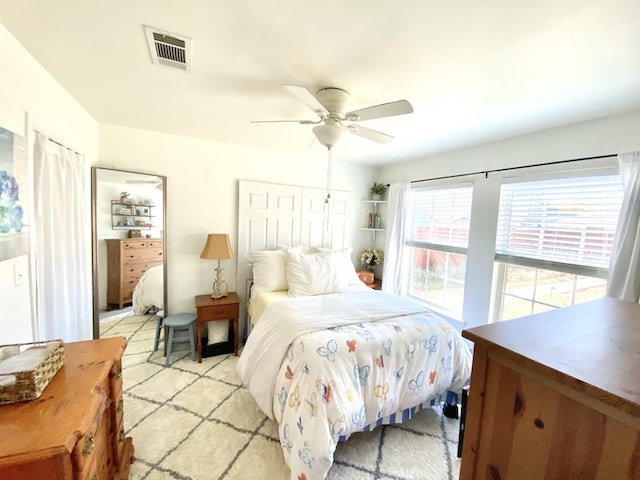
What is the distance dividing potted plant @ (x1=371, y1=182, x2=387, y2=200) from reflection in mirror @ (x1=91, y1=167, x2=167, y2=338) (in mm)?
2667

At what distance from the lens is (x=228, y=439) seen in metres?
1.70

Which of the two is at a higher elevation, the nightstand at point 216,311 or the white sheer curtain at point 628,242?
the white sheer curtain at point 628,242

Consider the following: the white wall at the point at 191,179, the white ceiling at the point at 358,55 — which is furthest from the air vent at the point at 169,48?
the white wall at the point at 191,179

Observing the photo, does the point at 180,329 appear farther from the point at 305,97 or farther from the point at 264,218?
the point at 305,97

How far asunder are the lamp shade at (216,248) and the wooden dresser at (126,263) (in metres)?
0.46

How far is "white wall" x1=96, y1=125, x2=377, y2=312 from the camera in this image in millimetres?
2582

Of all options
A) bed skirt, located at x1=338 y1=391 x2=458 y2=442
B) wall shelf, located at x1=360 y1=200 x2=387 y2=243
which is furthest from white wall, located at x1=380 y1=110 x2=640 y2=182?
bed skirt, located at x1=338 y1=391 x2=458 y2=442

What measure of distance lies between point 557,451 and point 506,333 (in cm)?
24

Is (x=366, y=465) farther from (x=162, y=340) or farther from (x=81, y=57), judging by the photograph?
(x=81, y=57)

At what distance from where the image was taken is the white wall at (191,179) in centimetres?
258

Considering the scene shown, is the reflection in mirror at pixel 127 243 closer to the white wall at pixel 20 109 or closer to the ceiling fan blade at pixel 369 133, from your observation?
the white wall at pixel 20 109

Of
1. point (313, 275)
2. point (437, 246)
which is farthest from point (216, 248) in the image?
point (437, 246)

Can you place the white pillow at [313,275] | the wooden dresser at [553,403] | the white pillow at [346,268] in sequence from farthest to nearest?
the white pillow at [346,268], the white pillow at [313,275], the wooden dresser at [553,403]

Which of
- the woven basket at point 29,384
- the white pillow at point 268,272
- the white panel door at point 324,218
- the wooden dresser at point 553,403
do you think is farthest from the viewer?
the white panel door at point 324,218
